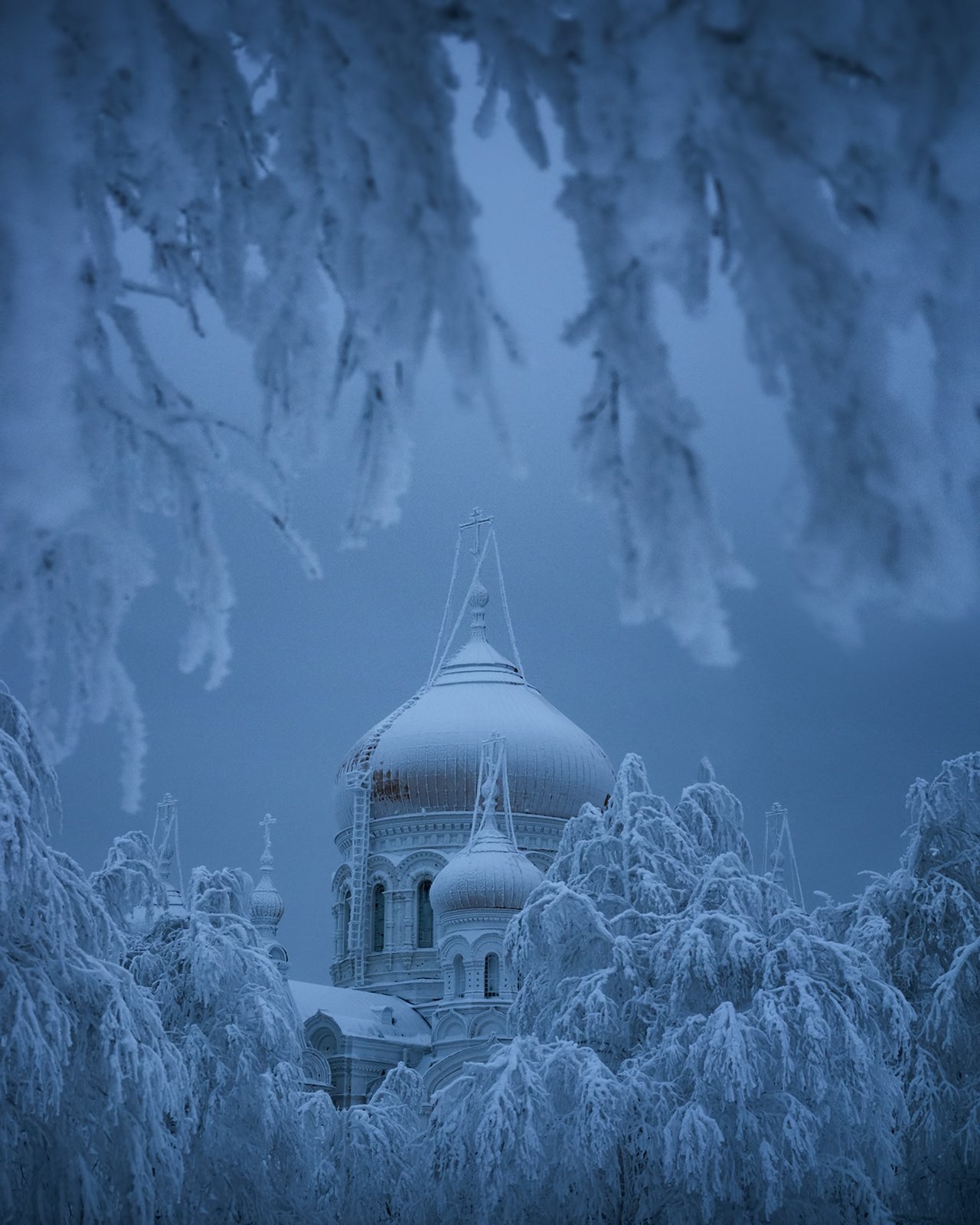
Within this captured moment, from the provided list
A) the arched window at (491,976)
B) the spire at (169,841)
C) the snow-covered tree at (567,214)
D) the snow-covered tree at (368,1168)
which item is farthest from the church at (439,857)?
the snow-covered tree at (567,214)

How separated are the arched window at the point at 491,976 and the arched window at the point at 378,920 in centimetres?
677

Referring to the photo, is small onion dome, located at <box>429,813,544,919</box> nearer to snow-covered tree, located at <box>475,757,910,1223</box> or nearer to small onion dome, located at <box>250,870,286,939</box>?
small onion dome, located at <box>250,870,286,939</box>

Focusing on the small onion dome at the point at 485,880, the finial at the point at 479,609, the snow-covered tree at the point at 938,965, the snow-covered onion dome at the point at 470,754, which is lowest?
the snow-covered tree at the point at 938,965

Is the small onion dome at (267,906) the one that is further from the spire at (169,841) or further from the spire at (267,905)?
the spire at (169,841)

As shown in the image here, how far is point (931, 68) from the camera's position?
11.4ft

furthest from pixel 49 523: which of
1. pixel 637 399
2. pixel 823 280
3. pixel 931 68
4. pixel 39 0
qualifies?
pixel 931 68

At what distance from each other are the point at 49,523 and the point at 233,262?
3.12 ft

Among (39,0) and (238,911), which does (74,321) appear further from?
(238,911)

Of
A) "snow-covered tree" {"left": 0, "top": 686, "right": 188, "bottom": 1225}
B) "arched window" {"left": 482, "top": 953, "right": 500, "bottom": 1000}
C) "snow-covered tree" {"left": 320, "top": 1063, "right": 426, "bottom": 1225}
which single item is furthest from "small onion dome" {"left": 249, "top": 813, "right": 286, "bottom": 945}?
"snow-covered tree" {"left": 0, "top": 686, "right": 188, "bottom": 1225}

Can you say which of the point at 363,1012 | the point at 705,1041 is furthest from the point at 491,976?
the point at 705,1041

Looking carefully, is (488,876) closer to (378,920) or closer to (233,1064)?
(378,920)

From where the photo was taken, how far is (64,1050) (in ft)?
40.0

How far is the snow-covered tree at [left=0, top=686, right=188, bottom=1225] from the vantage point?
39.7ft

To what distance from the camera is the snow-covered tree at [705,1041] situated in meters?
15.3
